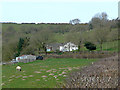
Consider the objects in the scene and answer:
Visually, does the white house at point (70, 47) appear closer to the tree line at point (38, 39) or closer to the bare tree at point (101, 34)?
the tree line at point (38, 39)

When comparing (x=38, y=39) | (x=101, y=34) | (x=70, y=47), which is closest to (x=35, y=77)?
(x=38, y=39)

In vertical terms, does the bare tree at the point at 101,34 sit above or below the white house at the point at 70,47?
above

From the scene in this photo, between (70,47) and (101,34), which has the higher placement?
(101,34)

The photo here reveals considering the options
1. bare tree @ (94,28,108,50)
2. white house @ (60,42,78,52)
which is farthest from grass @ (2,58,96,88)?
white house @ (60,42,78,52)

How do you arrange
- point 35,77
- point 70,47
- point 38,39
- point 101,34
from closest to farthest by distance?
1. point 35,77
2. point 38,39
3. point 101,34
4. point 70,47

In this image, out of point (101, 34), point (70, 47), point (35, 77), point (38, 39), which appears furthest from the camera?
point (70, 47)

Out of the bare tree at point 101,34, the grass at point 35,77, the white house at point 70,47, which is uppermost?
the bare tree at point 101,34

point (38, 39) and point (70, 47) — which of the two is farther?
point (70, 47)

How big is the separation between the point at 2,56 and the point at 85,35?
2774 centimetres

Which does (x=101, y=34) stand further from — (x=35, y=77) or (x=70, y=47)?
(x=35, y=77)

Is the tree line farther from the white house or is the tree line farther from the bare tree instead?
the white house

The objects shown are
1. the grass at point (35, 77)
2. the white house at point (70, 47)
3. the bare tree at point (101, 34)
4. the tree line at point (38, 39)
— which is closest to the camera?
the grass at point (35, 77)

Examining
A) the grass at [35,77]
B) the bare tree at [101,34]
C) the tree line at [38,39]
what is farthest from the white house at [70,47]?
the grass at [35,77]

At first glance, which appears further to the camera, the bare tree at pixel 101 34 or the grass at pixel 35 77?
the bare tree at pixel 101 34
